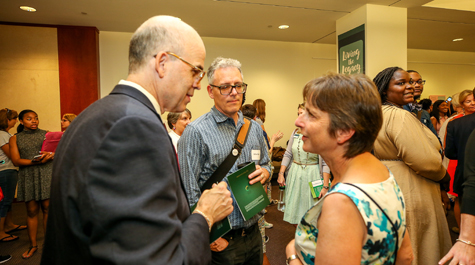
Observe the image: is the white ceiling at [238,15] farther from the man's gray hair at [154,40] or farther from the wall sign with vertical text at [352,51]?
the man's gray hair at [154,40]

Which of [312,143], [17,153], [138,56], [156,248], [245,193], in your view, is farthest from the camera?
[17,153]

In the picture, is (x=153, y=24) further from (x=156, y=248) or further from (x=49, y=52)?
(x=49, y=52)

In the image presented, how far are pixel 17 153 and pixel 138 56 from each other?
3.80 m

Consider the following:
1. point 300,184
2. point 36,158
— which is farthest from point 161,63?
point 36,158

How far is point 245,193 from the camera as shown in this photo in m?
1.53

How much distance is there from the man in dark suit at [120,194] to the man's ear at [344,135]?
560 mm

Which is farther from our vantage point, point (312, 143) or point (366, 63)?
point (366, 63)

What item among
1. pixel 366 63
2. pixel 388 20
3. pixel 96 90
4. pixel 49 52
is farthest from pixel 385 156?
pixel 49 52

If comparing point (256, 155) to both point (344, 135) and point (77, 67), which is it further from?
point (77, 67)

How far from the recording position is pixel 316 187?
312 centimetres

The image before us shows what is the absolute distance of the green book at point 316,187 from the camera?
121 inches

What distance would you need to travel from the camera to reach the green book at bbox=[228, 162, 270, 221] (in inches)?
57.6

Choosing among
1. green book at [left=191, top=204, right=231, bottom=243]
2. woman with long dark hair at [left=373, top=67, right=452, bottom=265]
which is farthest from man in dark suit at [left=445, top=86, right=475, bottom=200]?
green book at [left=191, top=204, right=231, bottom=243]

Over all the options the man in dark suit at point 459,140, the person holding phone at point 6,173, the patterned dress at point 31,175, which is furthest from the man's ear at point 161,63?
the person holding phone at point 6,173
